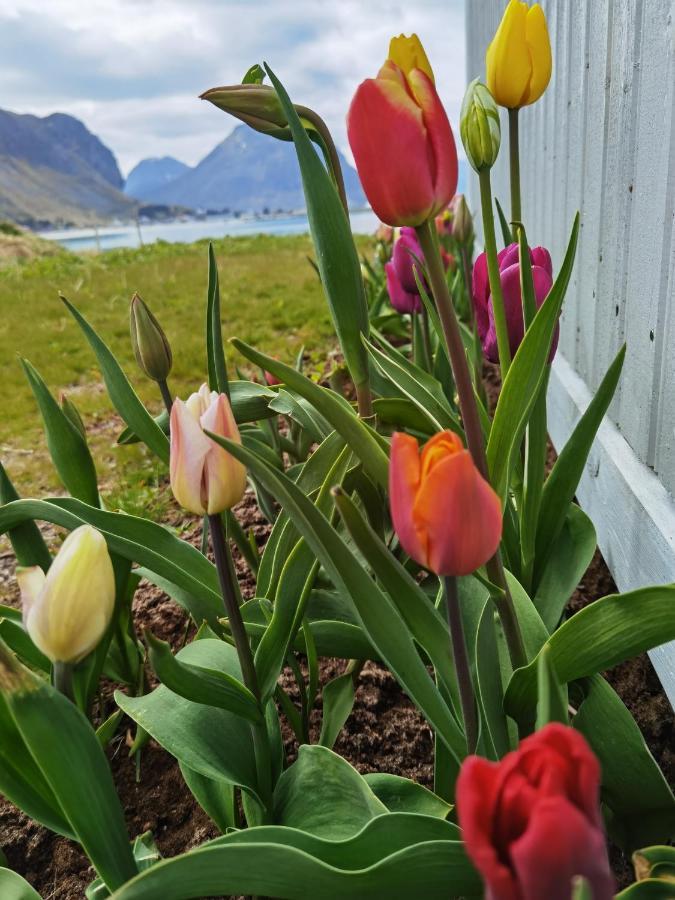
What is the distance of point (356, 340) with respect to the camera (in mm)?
848

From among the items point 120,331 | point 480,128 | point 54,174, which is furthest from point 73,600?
Answer: point 54,174

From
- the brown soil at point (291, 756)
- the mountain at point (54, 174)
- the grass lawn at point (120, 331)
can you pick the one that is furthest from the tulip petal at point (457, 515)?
the mountain at point (54, 174)

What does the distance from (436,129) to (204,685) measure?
0.53m

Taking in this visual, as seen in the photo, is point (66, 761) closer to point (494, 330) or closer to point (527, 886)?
point (527, 886)

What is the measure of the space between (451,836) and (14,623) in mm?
571

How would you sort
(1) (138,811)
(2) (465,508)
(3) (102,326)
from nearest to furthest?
1. (2) (465,508)
2. (1) (138,811)
3. (3) (102,326)

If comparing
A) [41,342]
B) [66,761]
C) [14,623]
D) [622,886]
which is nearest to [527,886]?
[66,761]

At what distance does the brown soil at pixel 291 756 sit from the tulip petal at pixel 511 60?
82 centimetres

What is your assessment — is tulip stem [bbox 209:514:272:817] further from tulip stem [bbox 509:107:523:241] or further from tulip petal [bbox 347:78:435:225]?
tulip stem [bbox 509:107:523:241]

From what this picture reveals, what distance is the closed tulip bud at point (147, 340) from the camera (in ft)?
3.12

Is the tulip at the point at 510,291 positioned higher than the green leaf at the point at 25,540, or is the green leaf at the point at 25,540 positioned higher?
the tulip at the point at 510,291

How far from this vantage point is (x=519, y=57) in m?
0.92

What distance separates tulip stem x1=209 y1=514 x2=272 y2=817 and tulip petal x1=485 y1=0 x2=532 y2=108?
0.68m

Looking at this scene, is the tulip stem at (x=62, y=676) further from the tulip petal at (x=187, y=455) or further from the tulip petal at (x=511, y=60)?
the tulip petal at (x=511, y=60)
